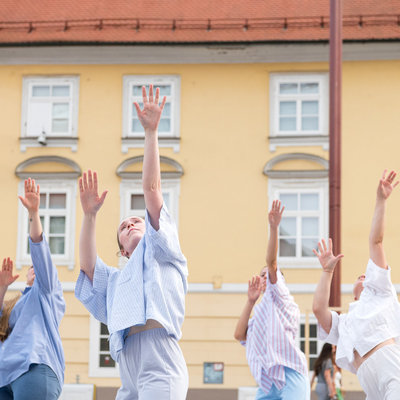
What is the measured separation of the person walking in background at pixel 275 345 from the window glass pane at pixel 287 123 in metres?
14.1

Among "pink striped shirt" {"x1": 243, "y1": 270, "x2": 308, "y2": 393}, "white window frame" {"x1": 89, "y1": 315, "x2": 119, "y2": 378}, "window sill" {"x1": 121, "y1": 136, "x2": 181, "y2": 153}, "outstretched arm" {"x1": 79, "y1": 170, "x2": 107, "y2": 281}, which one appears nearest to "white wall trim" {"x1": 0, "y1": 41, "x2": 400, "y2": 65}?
"window sill" {"x1": 121, "y1": 136, "x2": 181, "y2": 153}

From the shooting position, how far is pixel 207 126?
21453 millimetres

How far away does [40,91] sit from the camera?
858 inches

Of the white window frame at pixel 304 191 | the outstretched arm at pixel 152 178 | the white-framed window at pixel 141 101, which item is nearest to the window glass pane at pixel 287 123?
the white window frame at pixel 304 191

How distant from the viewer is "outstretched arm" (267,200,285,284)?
259 inches

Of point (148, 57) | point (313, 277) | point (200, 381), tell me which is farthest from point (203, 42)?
point (200, 381)

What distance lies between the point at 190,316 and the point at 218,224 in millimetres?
2311

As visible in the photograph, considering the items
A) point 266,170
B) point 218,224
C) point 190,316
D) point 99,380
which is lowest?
point 99,380

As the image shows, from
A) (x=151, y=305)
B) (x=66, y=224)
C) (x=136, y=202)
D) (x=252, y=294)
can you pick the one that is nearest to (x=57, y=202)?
(x=66, y=224)

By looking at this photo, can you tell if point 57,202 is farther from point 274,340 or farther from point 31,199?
point 31,199

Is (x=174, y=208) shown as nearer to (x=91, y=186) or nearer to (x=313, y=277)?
(x=313, y=277)

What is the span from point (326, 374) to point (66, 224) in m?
11.8

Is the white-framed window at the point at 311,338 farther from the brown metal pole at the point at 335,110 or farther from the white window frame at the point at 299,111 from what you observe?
the brown metal pole at the point at 335,110

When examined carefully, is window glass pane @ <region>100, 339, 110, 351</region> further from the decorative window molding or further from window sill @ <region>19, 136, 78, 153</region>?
window sill @ <region>19, 136, 78, 153</region>
